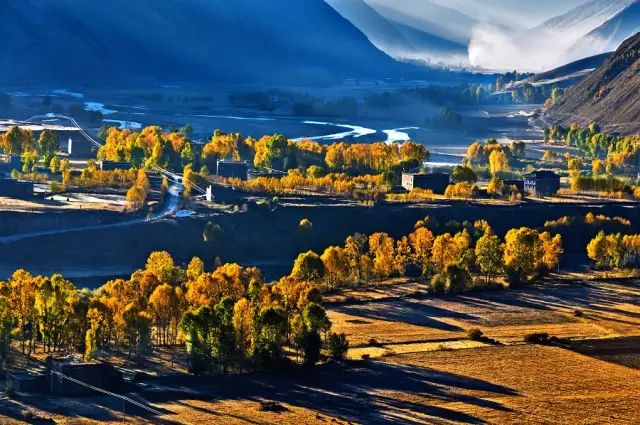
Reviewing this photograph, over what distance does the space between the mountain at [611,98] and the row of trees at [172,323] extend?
108 m

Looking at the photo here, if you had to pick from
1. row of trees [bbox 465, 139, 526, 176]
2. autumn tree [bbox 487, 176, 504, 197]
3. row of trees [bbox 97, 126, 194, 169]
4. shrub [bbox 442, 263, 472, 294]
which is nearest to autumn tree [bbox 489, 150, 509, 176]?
row of trees [bbox 465, 139, 526, 176]

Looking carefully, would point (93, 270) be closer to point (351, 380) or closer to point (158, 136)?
point (351, 380)

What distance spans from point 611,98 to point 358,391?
135330mm

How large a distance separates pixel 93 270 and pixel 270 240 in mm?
12767

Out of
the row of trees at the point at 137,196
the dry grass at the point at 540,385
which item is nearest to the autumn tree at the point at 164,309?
the dry grass at the point at 540,385

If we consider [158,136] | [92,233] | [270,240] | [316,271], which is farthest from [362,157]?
[316,271]

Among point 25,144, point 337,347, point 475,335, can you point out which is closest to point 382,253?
point 475,335

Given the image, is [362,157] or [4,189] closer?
[4,189]

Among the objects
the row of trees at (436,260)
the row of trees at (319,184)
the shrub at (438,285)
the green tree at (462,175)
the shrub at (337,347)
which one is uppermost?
the green tree at (462,175)

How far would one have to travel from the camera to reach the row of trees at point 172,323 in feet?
159

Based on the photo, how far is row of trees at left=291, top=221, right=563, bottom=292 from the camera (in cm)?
6544

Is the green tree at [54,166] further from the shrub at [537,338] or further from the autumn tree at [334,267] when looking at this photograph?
the shrub at [537,338]

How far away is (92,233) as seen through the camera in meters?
75.9

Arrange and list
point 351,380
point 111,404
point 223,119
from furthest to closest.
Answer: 1. point 223,119
2. point 351,380
3. point 111,404
